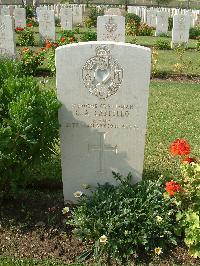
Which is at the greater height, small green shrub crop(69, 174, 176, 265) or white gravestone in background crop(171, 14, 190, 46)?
white gravestone in background crop(171, 14, 190, 46)

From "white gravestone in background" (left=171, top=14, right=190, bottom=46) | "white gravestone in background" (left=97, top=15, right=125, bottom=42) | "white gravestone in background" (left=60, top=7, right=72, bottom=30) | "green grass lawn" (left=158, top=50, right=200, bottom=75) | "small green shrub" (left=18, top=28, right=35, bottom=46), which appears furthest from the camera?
"white gravestone in background" (left=60, top=7, right=72, bottom=30)

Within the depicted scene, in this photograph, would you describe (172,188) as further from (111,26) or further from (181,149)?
(111,26)

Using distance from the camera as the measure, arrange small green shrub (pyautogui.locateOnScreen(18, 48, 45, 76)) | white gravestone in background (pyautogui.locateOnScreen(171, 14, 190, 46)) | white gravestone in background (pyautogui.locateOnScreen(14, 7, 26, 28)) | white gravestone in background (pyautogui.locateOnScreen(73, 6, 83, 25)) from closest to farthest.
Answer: small green shrub (pyautogui.locateOnScreen(18, 48, 45, 76)) → white gravestone in background (pyautogui.locateOnScreen(171, 14, 190, 46)) → white gravestone in background (pyautogui.locateOnScreen(14, 7, 26, 28)) → white gravestone in background (pyautogui.locateOnScreen(73, 6, 83, 25))

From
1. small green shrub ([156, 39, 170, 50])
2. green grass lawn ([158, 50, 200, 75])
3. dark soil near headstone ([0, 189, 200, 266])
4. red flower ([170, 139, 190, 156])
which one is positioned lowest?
dark soil near headstone ([0, 189, 200, 266])

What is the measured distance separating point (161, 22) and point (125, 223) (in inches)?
680

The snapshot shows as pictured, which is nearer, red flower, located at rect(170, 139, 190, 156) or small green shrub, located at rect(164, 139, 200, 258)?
small green shrub, located at rect(164, 139, 200, 258)

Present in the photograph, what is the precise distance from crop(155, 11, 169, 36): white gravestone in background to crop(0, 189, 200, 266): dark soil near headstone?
16.4 metres

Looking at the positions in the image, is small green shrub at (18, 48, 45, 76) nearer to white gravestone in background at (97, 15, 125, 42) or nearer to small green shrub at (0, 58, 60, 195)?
white gravestone in background at (97, 15, 125, 42)

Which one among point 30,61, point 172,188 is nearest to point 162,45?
point 30,61

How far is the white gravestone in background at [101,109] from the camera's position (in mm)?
4004

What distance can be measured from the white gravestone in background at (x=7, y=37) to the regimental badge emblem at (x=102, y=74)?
28.2 feet

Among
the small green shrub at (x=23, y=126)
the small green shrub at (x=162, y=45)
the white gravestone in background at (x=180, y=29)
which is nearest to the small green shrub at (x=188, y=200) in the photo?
the small green shrub at (x=23, y=126)

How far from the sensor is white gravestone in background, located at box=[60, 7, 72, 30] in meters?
19.9

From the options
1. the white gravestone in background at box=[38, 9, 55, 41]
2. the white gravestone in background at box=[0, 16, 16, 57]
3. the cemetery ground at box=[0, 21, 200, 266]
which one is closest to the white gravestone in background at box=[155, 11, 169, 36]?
the white gravestone in background at box=[38, 9, 55, 41]
